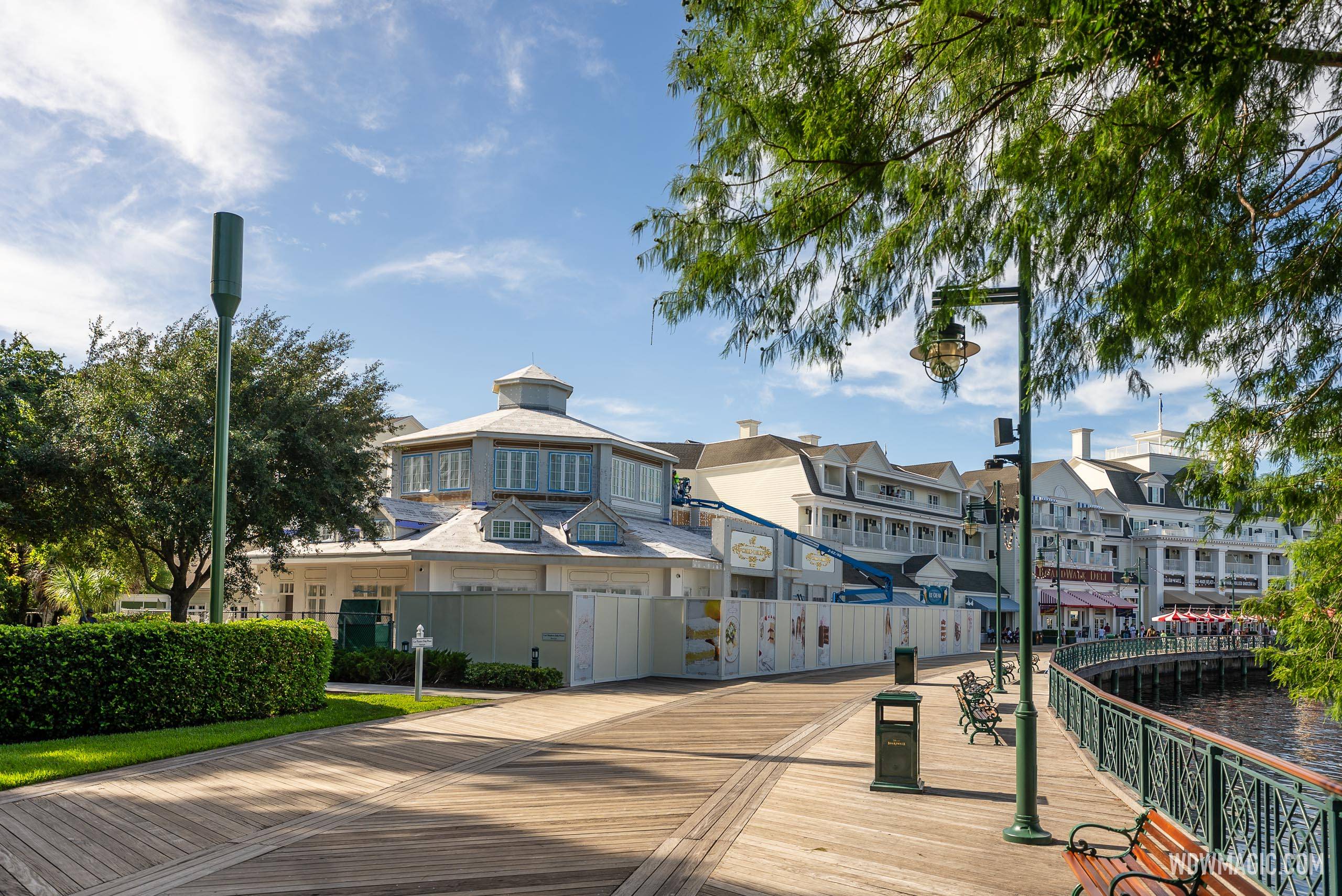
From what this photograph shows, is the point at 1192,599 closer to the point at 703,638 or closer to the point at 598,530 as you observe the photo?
the point at 598,530

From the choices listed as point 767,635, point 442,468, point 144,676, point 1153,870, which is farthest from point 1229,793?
point 442,468

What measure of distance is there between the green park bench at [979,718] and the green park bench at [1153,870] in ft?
28.7

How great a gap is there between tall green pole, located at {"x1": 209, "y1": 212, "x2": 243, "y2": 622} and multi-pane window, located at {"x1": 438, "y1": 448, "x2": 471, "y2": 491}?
21.8m

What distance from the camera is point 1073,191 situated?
7086 millimetres

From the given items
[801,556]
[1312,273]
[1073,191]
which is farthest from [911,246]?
[801,556]

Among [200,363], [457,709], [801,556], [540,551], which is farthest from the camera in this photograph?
[801,556]

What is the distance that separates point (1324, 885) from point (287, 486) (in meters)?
19.4

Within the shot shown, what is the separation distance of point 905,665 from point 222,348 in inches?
732

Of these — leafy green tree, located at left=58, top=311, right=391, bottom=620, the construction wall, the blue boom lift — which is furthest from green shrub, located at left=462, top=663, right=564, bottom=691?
the blue boom lift

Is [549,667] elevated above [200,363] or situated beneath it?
situated beneath

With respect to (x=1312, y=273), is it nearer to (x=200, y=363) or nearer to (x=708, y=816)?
(x=708, y=816)

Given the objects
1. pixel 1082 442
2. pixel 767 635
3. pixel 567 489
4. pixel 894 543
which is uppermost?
pixel 1082 442

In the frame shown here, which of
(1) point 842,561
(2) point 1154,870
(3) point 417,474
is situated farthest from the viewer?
(1) point 842,561

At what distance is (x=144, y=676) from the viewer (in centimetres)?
1438
